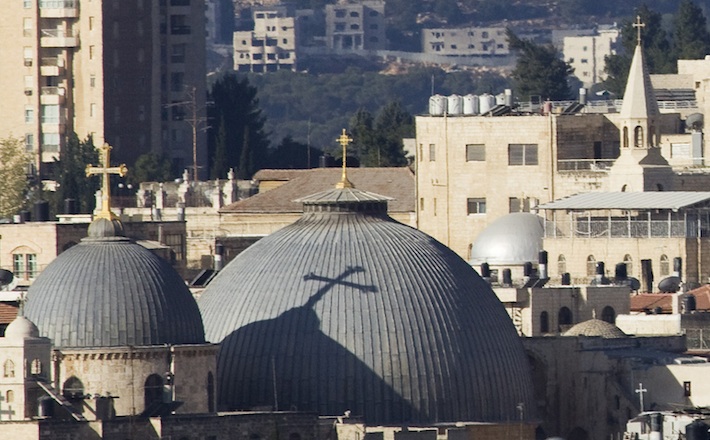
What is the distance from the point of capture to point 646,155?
156 m

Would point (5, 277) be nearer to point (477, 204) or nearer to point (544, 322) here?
point (544, 322)

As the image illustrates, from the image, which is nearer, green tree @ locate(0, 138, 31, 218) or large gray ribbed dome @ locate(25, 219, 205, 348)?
large gray ribbed dome @ locate(25, 219, 205, 348)

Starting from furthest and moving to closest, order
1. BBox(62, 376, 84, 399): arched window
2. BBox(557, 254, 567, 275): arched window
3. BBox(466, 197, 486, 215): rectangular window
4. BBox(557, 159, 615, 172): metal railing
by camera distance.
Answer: BBox(466, 197, 486, 215): rectangular window < BBox(557, 159, 615, 172): metal railing < BBox(557, 254, 567, 275): arched window < BBox(62, 376, 84, 399): arched window

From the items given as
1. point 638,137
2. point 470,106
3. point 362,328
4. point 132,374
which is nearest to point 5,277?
point 362,328

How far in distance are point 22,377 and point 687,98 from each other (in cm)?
10480

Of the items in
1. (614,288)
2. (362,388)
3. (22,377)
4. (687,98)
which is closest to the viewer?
(22,377)

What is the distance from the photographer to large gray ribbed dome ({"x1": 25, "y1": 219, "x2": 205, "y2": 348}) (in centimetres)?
9062

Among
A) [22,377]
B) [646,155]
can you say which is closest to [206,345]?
[22,377]

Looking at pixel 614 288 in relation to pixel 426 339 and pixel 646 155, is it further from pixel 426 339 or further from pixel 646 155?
pixel 646 155

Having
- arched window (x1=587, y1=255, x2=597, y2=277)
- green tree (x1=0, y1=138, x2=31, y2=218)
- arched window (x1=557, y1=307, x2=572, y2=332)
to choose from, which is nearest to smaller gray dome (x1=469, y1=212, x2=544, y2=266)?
arched window (x1=587, y1=255, x2=597, y2=277)

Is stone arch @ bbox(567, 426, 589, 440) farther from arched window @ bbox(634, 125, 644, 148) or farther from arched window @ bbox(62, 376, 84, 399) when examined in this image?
arched window @ bbox(634, 125, 644, 148)

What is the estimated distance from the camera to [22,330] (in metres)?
87.6

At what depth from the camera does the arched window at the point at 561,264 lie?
465 ft

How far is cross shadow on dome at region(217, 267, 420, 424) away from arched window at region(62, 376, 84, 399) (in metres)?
7.43
